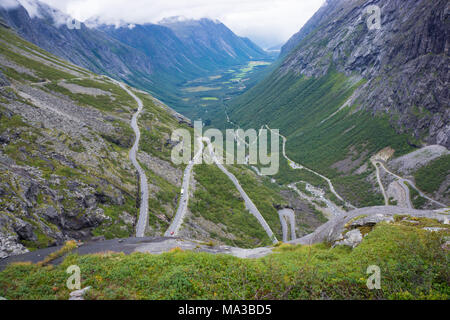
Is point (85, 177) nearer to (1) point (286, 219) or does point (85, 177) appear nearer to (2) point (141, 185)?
(2) point (141, 185)

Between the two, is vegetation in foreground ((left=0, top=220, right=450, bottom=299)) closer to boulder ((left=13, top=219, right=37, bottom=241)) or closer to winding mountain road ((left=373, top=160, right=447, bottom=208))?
boulder ((left=13, top=219, right=37, bottom=241))

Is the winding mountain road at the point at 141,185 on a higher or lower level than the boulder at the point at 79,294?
higher

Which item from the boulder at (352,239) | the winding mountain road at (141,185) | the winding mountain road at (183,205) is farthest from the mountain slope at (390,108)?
the boulder at (352,239)

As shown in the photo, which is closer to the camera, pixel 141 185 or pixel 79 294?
pixel 79 294

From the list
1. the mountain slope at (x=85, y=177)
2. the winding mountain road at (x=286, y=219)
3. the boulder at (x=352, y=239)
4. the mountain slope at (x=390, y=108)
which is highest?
the mountain slope at (x=390, y=108)

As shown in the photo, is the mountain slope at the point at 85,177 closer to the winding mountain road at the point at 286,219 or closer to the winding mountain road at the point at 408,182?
the winding mountain road at the point at 286,219

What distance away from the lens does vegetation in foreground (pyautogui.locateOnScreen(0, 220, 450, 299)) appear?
43.1 feet

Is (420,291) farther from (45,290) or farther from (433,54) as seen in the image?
(433,54)

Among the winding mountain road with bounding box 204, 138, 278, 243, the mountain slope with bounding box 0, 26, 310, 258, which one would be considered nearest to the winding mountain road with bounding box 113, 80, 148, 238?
the mountain slope with bounding box 0, 26, 310, 258

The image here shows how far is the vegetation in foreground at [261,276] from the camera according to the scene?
13141mm

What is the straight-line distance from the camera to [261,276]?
1501cm

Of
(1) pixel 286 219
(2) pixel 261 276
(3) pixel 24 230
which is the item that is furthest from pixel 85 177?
(1) pixel 286 219

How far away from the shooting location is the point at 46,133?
188ft

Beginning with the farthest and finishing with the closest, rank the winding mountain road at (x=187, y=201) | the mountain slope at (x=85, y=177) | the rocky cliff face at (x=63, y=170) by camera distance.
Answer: the winding mountain road at (x=187, y=201), the mountain slope at (x=85, y=177), the rocky cliff face at (x=63, y=170)
